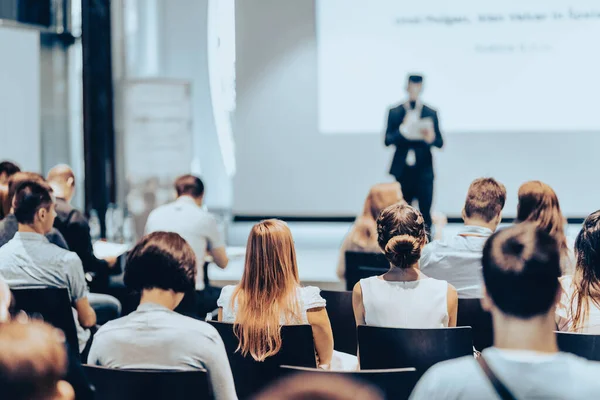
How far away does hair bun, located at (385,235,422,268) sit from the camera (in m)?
2.83

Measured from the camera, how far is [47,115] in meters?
8.96

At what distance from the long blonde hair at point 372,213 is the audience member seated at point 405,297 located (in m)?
1.51

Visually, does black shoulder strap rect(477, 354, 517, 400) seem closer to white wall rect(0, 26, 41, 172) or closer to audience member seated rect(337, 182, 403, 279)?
audience member seated rect(337, 182, 403, 279)

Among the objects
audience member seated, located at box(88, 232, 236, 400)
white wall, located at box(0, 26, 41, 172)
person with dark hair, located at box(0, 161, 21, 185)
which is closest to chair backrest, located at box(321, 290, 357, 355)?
audience member seated, located at box(88, 232, 236, 400)

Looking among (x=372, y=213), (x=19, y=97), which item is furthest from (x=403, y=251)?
(x=19, y=97)

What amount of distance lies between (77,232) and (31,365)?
127 inches

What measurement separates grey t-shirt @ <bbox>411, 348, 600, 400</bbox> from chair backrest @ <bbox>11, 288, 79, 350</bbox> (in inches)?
80.6

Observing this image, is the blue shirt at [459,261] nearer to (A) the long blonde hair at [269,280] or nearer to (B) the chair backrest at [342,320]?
(B) the chair backrest at [342,320]

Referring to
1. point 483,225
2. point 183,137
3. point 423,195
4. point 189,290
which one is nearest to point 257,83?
point 183,137

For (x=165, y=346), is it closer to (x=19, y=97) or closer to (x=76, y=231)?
(x=76, y=231)

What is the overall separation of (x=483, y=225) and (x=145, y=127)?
16.0ft

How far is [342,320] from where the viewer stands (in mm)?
3377

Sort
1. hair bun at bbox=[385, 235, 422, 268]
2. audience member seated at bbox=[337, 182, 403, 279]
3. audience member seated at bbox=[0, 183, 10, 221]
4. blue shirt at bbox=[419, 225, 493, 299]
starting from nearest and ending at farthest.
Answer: hair bun at bbox=[385, 235, 422, 268] < blue shirt at bbox=[419, 225, 493, 299] < audience member seated at bbox=[0, 183, 10, 221] < audience member seated at bbox=[337, 182, 403, 279]

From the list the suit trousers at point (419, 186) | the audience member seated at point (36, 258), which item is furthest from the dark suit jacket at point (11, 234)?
the suit trousers at point (419, 186)
